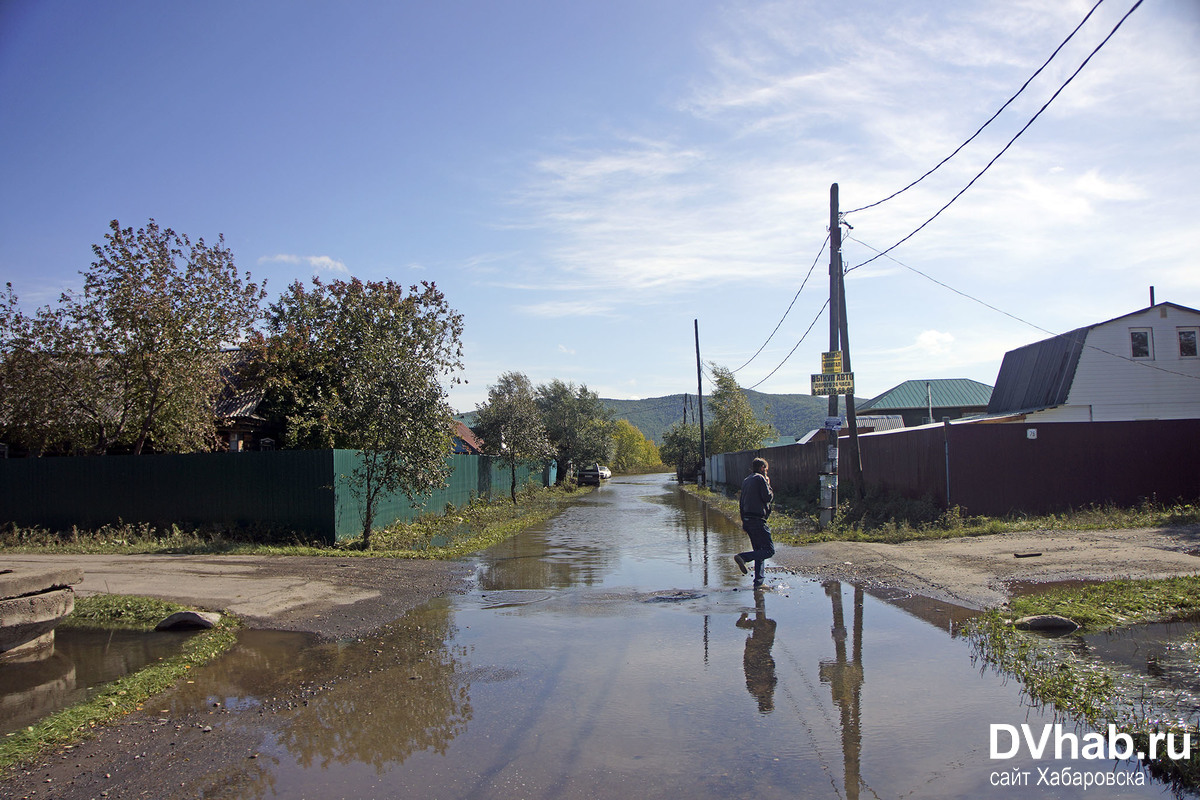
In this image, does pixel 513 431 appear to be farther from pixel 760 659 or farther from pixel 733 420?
pixel 733 420

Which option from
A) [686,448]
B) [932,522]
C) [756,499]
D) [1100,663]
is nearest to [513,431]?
[932,522]

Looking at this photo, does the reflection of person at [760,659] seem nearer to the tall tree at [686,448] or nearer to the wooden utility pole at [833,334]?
the wooden utility pole at [833,334]

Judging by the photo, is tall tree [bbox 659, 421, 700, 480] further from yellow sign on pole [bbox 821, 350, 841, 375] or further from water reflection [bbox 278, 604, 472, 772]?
water reflection [bbox 278, 604, 472, 772]

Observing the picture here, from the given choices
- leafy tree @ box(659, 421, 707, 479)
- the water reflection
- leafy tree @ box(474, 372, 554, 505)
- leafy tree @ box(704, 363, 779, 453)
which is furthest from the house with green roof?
the water reflection

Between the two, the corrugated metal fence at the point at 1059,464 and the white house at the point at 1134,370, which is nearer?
the corrugated metal fence at the point at 1059,464

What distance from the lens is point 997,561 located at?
1129cm

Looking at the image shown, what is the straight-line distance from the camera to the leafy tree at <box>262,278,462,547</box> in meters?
15.1

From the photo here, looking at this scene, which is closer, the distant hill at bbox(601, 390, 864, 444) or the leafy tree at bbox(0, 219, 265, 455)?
the leafy tree at bbox(0, 219, 265, 455)

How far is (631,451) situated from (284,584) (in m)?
92.0

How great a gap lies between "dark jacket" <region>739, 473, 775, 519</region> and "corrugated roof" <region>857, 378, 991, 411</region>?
1826 inches

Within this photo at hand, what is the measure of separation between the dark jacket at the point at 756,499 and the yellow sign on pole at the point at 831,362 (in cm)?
734

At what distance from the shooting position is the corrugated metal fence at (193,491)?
51.0 feet

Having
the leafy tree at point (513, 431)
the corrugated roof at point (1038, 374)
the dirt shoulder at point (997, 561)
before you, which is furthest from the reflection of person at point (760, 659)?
the corrugated roof at point (1038, 374)

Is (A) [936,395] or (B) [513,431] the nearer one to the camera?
(B) [513,431]
